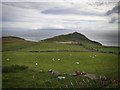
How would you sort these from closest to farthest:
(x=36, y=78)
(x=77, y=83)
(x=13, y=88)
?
(x=13, y=88)
(x=77, y=83)
(x=36, y=78)

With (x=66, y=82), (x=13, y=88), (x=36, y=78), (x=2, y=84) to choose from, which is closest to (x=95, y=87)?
(x=66, y=82)

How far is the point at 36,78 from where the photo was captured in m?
16.1

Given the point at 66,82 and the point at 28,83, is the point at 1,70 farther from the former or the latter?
the point at 66,82

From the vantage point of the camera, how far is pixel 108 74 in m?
17.8

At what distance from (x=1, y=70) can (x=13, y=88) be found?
21.1ft

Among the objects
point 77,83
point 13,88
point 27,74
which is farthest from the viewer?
point 27,74

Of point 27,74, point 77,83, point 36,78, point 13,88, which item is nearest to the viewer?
point 13,88

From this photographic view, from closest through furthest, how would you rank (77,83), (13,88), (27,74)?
(13,88)
(77,83)
(27,74)

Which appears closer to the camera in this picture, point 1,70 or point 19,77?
point 19,77

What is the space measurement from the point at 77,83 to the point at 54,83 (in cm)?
274

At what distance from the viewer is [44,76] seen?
16.9 m

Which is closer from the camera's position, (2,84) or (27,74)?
(2,84)

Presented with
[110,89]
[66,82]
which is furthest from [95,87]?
[66,82]

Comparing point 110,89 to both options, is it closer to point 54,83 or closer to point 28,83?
point 54,83
